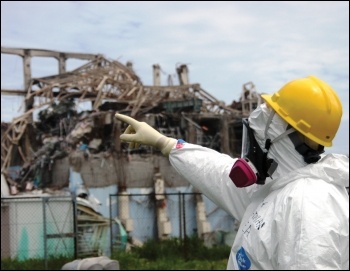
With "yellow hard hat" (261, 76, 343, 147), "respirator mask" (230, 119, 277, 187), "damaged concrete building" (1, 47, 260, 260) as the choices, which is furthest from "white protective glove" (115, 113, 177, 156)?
"damaged concrete building" (1, 47, 260, 260)

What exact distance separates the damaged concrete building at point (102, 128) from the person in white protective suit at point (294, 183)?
51.0 feet

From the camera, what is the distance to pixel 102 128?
→ 64.3ft

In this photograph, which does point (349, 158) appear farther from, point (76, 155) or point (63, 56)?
point (63, 56)

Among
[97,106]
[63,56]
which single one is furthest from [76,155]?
[63,56]

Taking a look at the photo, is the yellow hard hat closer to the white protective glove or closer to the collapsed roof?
the white protective glove

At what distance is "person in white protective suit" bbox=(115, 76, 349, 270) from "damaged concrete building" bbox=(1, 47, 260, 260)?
15555mm

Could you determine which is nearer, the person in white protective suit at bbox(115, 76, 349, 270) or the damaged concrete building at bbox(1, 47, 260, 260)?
the person in white protective suit at bbox(115, 76, 349, 270)

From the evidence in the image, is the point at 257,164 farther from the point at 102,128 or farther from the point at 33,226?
the point at 102,128

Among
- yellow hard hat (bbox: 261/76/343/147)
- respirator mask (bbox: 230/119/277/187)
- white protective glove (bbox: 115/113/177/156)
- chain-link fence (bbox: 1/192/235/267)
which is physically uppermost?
yellow hard hat (bbox: 261/76/343/147)

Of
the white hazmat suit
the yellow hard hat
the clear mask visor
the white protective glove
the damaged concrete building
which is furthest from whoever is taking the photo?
the damaged concrete building

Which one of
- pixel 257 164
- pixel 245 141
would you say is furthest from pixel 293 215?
pixel 245 141

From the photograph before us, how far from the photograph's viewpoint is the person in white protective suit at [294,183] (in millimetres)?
2162

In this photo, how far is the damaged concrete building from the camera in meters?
18.7

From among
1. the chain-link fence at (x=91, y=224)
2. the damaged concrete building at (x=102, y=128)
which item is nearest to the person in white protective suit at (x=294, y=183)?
the chain-link fence at (x=91, y=224)
